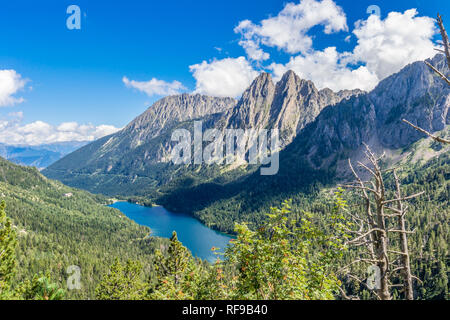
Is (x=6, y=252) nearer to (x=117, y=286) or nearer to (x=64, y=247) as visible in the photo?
(x=117, y=286)

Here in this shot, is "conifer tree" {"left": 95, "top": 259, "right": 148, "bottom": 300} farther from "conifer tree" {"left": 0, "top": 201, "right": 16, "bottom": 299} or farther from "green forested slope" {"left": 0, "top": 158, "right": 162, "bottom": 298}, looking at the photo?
"green forested slope" {"left": 0, "top": 158, "right": 162, "bottom": 298}

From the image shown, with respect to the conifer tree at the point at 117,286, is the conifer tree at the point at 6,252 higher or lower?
higher

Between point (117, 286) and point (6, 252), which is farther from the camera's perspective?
point (117, 286)

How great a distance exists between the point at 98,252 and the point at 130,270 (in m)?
117

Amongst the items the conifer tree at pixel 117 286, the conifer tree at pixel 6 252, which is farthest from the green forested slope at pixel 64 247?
the conifer tree at pixel 6 252

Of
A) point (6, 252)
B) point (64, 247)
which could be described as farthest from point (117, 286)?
point (64, 247)

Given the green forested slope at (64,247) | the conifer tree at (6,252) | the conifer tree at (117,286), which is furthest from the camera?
the green forested slope at (64,247)

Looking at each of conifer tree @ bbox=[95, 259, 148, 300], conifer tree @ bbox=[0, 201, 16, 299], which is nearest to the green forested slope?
conifer tree @ bbox=[95, 259, 148, 300]

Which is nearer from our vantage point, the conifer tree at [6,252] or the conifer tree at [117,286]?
the conifer tree at [6,252]

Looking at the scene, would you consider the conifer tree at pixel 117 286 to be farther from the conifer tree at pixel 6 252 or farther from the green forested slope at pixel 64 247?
the green forested slope at pixel 64 247

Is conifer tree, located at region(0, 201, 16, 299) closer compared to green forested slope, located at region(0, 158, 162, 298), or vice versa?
conifer tree, located at region(0, 201, 16, 299)

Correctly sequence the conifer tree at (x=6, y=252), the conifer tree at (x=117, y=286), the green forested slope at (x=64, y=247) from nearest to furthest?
the conifer tree at (x=6, y=252) → the conifer tree at (x=117, y=286) → the green forested slope at (x=64, y=247)
